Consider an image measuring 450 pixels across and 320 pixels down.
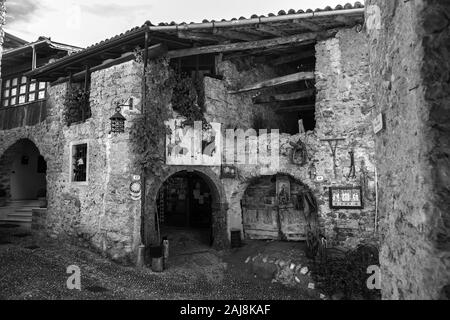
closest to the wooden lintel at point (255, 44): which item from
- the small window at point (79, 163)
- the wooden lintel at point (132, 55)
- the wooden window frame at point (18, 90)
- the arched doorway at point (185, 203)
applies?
the wooden lintel at point (132, 55)

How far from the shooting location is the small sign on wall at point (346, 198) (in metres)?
7.81

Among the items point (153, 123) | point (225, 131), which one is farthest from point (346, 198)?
point (153, 123)

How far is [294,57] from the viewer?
31.8 feet

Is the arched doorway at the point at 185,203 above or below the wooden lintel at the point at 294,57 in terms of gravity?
below

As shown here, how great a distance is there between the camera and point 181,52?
8516mm

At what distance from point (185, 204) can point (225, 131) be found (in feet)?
13.3

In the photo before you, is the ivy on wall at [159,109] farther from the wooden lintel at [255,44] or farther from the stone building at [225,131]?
the wooden lintel at [255,44]

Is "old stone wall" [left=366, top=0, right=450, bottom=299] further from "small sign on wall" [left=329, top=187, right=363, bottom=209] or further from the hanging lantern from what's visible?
the hanging lantern

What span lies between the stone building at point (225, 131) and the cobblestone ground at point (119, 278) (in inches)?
22.6

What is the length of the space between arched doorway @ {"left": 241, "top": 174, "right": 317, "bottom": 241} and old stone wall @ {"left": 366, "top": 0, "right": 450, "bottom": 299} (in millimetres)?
6022

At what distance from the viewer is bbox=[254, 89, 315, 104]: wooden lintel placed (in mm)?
9066

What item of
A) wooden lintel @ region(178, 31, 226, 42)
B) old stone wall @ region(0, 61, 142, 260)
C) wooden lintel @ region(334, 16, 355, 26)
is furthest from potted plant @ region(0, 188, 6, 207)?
wooden lintel @ region(334, 16, 355, 26)

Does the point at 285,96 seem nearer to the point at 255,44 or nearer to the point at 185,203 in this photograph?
the point at 255,44
